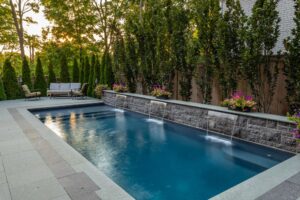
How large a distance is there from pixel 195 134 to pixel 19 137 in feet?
13.5

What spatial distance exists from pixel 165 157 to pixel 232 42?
3.44m

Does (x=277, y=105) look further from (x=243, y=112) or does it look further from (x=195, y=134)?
(x=195, y=134)

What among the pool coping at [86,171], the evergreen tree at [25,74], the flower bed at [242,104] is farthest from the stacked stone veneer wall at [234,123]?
the evergreen tree at [25,74]

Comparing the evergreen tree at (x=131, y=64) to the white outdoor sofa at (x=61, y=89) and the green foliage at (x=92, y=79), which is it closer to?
the green foliage at (x=92, y=79)

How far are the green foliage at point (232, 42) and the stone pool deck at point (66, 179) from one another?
2.79 meters

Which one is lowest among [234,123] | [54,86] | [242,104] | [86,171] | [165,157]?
[165,157]

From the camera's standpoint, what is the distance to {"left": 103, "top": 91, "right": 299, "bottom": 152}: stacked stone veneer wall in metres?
4.04

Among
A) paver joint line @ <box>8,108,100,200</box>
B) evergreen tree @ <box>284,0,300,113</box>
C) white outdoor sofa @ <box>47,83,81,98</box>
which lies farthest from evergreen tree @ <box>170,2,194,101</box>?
white outdoor sofa @ <box>47,83,81,98</box>

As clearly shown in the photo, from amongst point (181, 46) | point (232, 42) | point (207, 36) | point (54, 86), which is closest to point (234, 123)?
point (232, 42)

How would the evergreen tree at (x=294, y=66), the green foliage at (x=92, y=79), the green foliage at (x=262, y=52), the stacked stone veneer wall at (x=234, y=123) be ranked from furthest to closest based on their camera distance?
the green foliage at (x=92, y=79) < the green foliage at (x=262, y=52) < the evergreen tree at (x=294, y=66) < the stacked stone veneer wall at (x=234, y=123)

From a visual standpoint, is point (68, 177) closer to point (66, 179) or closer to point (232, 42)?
point (66, 179)

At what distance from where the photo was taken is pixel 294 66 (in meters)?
4.51

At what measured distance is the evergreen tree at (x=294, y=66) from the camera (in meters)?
4.32

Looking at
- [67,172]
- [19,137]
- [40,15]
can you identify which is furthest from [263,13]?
[40,15]
